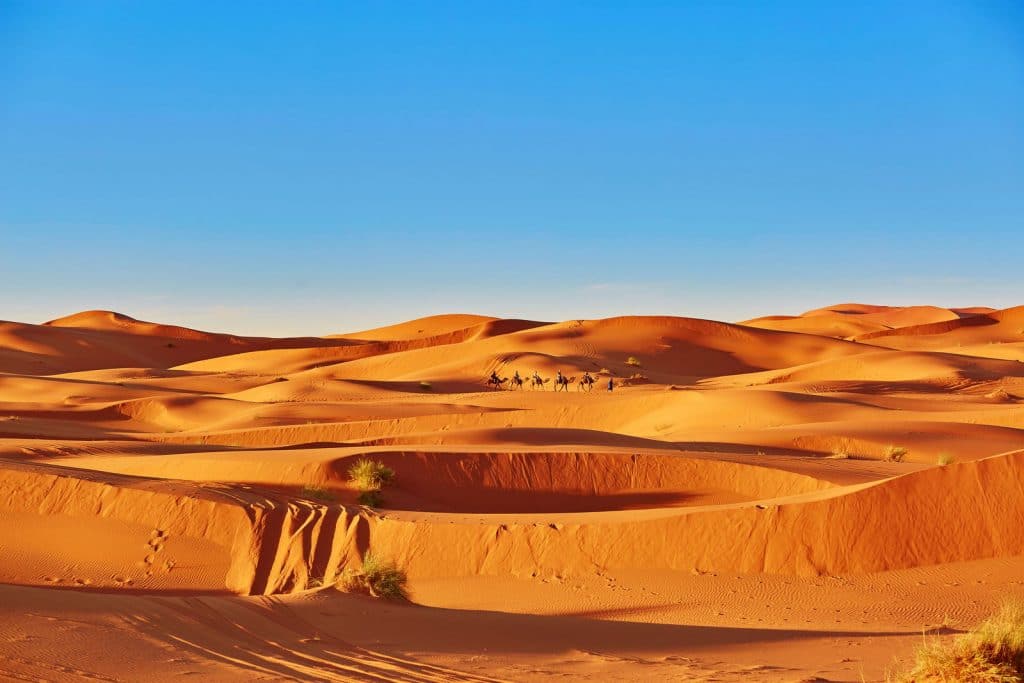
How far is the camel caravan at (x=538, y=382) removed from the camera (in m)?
50.1

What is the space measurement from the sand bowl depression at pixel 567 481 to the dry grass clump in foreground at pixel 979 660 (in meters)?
13.1

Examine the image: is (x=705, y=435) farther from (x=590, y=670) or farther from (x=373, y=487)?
(x=590, y=670)

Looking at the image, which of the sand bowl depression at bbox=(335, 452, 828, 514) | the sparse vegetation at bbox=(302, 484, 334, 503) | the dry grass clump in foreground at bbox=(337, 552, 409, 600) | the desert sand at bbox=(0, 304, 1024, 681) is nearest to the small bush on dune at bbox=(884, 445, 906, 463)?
the desert sand at bbox=(0, 304, 1024, 681)

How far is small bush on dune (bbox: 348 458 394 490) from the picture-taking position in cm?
2038

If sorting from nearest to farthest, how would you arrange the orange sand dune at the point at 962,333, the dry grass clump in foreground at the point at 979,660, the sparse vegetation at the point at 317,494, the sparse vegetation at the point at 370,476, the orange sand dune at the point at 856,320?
the dry grass clump in foreground at the point at 979,660 < the sparse vegetation at the point at 317,494 < the sparse vegetation at the point at 370,476 < the orange sand dune at the point at 962,333 < the orange sand dune at the point at 856,320

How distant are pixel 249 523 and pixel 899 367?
43.6 m

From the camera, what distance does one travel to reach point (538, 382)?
162ft

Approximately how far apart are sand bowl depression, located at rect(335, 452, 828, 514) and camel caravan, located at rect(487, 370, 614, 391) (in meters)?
26.8

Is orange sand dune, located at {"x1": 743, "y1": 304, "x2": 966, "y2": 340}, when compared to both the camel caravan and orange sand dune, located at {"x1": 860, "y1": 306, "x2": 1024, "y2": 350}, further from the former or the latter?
the camel caravan

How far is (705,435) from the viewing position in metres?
30.4

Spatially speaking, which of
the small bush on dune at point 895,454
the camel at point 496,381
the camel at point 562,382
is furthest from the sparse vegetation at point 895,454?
the camel at point 496,381

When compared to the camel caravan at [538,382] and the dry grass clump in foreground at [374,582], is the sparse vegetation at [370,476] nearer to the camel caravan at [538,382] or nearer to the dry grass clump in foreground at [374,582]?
the dry grass clump in foreground at [374,582]

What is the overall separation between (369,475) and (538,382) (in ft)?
96.1

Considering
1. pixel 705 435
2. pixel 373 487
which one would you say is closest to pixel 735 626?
pixel 373 487
